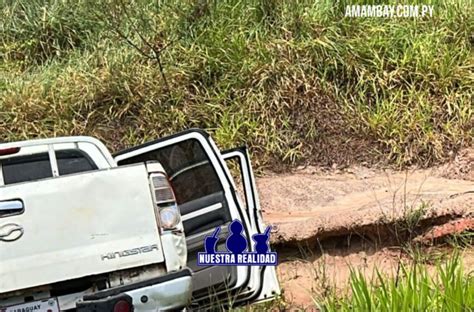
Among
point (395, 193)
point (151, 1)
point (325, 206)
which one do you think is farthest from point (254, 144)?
point (151, 1)

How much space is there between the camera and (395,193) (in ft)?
22.0

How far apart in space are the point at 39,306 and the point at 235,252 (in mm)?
1255

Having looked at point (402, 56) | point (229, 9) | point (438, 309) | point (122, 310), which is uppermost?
point (229, 9)

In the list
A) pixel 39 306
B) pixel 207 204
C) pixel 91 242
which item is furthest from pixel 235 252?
pixel 39 306

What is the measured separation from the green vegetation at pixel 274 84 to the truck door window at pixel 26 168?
135 inches

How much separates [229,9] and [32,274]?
5.56 m

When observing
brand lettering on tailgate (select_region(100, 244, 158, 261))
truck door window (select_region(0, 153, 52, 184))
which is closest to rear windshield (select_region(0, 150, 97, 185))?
truck door window (select_region(0, 153, 52, 184))

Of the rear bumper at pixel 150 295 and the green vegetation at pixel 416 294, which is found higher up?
the rear bumper at pixel 150 295

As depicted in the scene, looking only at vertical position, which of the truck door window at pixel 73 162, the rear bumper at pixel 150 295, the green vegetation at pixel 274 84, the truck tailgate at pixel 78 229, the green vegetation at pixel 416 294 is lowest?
the green vegetation at pixel 416 294

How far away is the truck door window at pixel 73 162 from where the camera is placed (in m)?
4.63

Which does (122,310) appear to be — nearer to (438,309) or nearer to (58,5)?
(438,309)

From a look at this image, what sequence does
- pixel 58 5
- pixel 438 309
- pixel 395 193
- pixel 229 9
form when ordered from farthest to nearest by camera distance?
pixel 58 5 → pixel 229 9 → pixel 395 193 → pixel 438 309

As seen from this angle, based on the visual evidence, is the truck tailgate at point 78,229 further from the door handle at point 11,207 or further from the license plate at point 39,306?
the license plate at point 39,306

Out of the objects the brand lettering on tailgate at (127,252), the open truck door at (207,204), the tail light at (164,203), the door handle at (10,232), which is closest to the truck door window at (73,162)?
the open truck door at (207,204)
